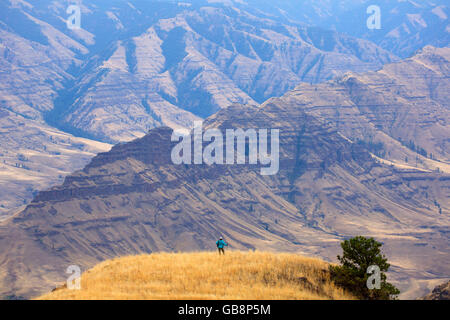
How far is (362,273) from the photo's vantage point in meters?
54.4

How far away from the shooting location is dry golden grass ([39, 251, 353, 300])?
50.2 m

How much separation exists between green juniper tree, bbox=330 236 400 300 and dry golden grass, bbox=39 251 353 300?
121cm

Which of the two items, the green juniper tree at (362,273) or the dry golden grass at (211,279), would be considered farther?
the green juniper tree at (362,273)

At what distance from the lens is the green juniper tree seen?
53.8 meters

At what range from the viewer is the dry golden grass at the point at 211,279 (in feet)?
165

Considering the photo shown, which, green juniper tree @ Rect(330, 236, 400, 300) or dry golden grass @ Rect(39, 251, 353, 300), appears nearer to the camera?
dry golden grass @ Rect(39, 251, 353, 300)

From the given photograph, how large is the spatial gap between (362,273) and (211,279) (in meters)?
12.8

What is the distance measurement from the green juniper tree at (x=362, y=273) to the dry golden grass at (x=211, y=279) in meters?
1.21

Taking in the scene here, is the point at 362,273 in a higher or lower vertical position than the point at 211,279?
higher

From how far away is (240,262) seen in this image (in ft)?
197
